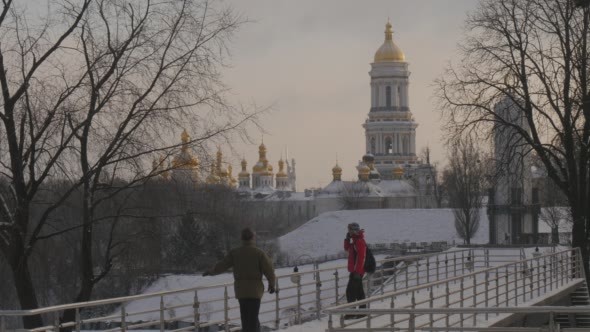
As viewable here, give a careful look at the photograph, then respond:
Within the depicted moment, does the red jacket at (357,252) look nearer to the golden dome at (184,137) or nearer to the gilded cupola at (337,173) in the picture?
the golden dome at (184,137)

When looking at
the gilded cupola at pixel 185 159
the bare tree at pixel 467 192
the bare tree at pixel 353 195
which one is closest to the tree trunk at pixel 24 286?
the gilded cupola at pixel 185 159

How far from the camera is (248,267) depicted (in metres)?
16.0

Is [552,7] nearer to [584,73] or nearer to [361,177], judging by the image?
[584,73]

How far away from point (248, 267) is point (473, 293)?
767 cm

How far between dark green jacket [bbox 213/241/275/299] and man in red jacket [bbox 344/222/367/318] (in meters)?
4.28

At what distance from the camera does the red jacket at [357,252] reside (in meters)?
20.4

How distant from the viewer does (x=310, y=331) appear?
2008cm

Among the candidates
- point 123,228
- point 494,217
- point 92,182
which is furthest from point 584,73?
point 494,217

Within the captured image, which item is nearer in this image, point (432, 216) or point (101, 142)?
point (101, 142)

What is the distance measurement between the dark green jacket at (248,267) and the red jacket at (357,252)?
452 cm

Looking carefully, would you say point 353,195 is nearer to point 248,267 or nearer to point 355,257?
point 355,257

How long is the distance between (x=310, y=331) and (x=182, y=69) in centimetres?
419

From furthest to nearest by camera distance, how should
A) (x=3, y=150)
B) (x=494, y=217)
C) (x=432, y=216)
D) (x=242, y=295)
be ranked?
(x=432, y=216) → (x=494, y=217) → (x=3, y=150) → (x=242, y=295)

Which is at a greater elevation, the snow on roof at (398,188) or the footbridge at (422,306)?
the snow on roof at (398,188)
